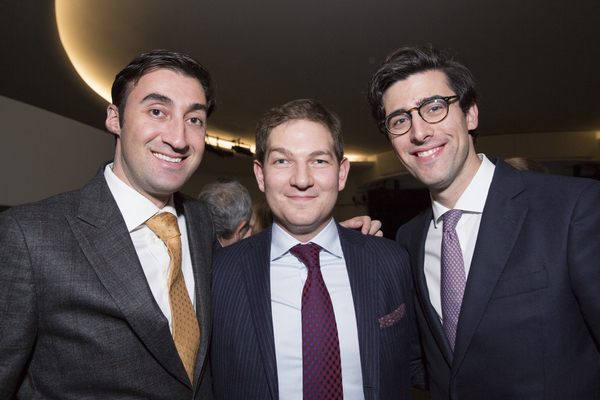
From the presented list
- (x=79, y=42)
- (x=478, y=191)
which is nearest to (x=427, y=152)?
(x=478, y=191)

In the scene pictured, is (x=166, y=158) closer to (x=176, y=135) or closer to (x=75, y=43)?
(x=176, y=135)

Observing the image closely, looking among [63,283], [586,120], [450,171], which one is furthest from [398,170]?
[63,283]

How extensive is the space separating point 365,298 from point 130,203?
99cm

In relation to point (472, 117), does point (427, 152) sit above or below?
below

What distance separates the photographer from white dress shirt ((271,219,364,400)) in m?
1.30

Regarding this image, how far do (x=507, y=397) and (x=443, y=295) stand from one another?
1.31 feet

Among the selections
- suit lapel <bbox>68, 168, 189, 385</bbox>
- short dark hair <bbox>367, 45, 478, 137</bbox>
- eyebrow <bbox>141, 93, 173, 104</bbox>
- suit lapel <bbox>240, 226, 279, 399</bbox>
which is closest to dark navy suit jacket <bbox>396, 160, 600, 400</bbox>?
short dark hair <bbox>367, 45, 478, 137</bbox>

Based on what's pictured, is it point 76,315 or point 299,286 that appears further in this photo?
point 299,286

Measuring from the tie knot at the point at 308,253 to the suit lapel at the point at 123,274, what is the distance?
577mm

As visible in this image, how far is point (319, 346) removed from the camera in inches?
50.6

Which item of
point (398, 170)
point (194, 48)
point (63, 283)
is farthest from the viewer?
point (398, 170)

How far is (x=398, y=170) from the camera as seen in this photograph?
39.8 ft

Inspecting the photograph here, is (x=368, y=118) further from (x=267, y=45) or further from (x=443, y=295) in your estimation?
(x=443, y=295)

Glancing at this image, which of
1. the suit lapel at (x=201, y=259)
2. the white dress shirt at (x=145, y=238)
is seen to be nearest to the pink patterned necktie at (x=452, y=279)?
the suit lapel at (x=201, y=259)
